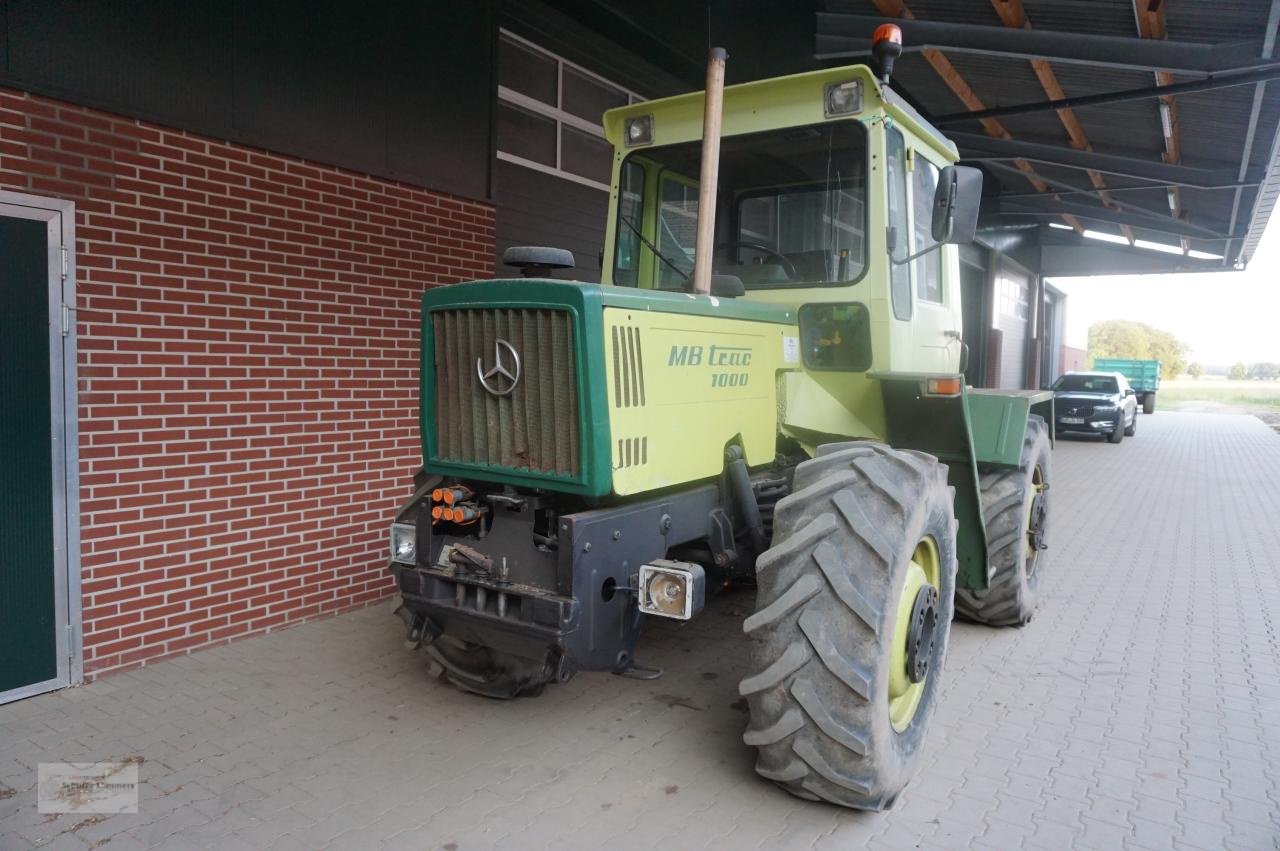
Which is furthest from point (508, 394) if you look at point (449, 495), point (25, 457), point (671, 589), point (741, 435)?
point (25, 457)

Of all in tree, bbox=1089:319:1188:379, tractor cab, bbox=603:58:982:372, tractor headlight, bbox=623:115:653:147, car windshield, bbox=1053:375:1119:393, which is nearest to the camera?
tractor cab, bbox=603:58:982:372

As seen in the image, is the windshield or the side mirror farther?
the windshield

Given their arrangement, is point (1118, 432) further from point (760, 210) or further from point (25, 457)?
point (25, 457)

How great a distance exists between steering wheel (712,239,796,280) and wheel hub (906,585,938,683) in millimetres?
1607

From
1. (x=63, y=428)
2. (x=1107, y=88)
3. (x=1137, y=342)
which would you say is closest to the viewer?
(x=63, y=428)

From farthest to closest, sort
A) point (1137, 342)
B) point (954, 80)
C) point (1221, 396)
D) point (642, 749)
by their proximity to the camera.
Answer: point (1137, 342) < point (1221, 396) < point (954, 80) < point (642, 749)

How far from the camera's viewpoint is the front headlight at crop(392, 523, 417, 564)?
349 centimetres

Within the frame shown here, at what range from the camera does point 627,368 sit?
312cm

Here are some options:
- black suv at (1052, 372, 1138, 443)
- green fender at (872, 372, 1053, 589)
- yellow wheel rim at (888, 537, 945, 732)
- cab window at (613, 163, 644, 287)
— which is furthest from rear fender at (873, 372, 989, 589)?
black suv at (1052, 372, 1138, 443)

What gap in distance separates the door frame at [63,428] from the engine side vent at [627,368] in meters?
2.73

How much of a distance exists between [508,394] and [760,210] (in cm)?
181

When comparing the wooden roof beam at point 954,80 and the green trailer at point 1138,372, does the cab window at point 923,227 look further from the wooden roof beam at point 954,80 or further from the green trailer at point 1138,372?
the green trailer at point 1138,372

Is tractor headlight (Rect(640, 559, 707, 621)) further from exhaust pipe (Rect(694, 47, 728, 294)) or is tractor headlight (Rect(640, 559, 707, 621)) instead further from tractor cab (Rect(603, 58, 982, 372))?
tractor cab (Rect(603, 58, 982, 372))

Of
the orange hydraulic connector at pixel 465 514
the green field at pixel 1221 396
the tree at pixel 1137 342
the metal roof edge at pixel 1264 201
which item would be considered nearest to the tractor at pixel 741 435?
the orange hydraulic connector at pixel 465 514
